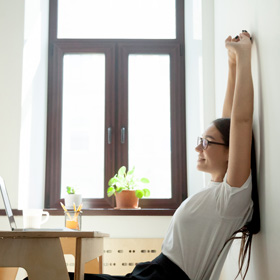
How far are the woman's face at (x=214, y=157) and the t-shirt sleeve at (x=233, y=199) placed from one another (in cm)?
15

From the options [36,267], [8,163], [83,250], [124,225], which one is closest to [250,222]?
[83,250]

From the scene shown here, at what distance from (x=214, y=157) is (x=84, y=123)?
194 cm

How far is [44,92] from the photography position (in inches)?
137

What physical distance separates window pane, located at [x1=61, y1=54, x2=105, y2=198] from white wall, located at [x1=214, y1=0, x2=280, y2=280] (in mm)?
1802

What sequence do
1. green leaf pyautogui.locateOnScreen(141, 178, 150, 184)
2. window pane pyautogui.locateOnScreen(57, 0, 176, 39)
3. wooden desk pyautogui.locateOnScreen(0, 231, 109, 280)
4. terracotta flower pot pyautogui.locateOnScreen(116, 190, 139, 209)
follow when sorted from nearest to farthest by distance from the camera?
wooden desk pyautogui.locateOnScreen(0, 231, 109, 280)
terracotta flower pot pyautogui.locateOnScreen(116, 190, 139, 209)
green leaf pyautogui.locateOnScreen(141, 178, 150, 184)
window pane pyautogui.locateOnScreen(57, 0, 176, 39)

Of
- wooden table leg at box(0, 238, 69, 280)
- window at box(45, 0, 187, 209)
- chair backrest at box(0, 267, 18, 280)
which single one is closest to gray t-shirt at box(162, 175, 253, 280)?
wooden table leg at box(0, 238, 69, 280)

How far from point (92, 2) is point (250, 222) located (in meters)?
2.58

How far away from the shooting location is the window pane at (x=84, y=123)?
3.42m

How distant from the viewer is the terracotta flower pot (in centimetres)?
316

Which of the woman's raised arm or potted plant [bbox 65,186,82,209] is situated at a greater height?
the woman's raised arm

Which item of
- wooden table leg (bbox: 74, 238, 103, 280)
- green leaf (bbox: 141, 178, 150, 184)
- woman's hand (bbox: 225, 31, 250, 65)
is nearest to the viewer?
wooden table leg (bbox: 74, 238, 103, 280)

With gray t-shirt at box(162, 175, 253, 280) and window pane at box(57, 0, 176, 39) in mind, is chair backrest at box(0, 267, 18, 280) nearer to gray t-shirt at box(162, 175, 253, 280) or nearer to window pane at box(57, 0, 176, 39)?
gray t-shirt at box(162, 175, 253, 280)

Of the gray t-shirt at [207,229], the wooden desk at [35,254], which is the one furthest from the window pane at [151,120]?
the wooden desk at [35,254]

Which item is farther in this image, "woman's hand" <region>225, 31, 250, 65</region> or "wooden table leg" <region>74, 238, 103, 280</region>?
"woman's hand" <region>225, 31, 250, 65</region>
